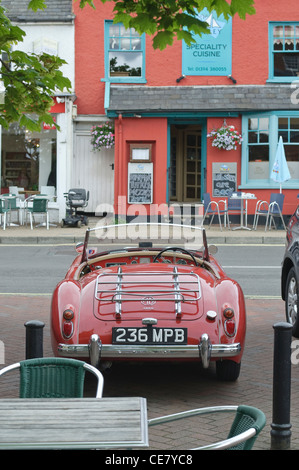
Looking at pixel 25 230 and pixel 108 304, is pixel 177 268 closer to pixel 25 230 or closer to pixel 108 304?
pixel 108 304

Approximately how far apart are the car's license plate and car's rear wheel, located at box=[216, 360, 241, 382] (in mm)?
686

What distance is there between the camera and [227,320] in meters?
6.18

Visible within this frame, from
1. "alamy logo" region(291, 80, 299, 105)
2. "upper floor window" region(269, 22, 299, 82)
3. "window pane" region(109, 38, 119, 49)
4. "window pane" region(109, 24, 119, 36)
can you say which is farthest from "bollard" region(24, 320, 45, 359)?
"window pane" region(109, 24, 119, 36)

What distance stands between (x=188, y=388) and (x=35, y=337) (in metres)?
1.78

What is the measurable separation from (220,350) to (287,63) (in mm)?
19130

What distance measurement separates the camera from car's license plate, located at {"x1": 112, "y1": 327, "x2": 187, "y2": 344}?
5.99 m

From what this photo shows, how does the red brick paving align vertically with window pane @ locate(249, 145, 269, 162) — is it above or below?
below

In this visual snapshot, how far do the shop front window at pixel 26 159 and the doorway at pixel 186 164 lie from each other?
13.4 feet

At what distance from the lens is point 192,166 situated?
2577 centimetres

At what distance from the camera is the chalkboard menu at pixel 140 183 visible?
924 inches

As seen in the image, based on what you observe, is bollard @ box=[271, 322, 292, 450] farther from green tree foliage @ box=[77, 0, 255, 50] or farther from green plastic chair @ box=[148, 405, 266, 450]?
green tree foliage @ box=[77, 0, 255, 50]

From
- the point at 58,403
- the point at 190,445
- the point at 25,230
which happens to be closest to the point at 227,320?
the point at 190,445
